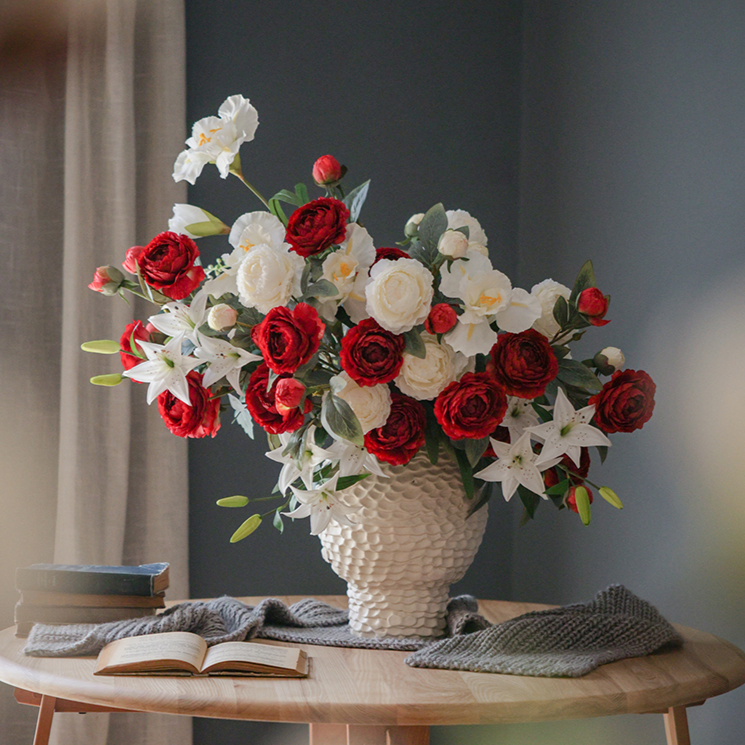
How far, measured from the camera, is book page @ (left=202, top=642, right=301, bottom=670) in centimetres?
88

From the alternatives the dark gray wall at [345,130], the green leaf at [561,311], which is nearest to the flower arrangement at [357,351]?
the green leaf at [561,311]

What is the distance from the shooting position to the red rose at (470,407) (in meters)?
0.88

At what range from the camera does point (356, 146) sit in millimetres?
1989

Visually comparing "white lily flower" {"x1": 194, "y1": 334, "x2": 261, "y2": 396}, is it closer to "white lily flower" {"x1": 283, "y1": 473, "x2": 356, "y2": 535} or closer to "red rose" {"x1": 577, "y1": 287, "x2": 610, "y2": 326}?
"white lily flower" {"x1": 283, "y1": 473, "x2": 356, "y2": 535}

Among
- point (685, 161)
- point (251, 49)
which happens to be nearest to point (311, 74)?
point (251, 49)

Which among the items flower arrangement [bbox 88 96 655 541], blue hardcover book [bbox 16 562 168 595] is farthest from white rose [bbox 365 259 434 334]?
blue hardcover book [bbox 16 562 168 595]

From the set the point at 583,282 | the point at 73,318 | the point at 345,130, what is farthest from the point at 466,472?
the point at 345,130

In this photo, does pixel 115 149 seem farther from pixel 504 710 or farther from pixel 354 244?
pixel 504 710

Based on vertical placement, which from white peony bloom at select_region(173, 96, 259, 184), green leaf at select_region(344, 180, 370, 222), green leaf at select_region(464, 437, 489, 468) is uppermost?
white peony bloom at select_region(173, 96, 259, 184)

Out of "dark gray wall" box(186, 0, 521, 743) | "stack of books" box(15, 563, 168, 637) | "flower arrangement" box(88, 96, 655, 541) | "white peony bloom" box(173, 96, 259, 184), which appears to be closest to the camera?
"flower arrangement" box(88, 96, 655, 541)

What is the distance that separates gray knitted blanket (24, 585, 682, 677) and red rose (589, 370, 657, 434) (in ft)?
0.81

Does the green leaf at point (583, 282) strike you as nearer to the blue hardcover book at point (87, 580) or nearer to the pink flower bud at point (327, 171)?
the pink flower bud at point (327, 171)

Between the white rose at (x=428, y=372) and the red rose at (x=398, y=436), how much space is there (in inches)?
0.8

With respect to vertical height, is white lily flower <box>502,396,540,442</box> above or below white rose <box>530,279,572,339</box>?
below
